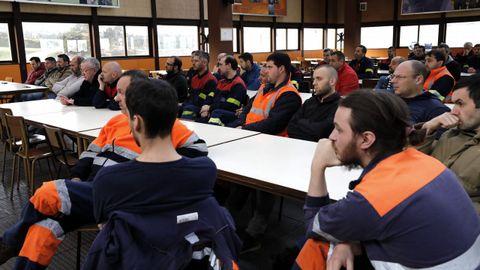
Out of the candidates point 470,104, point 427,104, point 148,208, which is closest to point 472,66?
point 427,104

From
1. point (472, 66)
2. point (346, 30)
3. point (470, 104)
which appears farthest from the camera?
point (346, 30)

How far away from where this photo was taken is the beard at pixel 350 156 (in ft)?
3.96

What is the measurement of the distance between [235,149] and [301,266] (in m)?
1.28

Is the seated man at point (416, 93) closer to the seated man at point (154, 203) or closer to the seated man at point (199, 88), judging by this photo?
the seated man at point (154, 203)

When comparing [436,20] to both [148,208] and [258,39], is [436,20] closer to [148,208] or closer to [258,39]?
[258,39]

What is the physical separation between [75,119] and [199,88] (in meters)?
2.12

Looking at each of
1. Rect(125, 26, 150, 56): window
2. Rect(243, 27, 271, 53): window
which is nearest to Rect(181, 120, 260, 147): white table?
Rect(125, 26, 150, 56): window

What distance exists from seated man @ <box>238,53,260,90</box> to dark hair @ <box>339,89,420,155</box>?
5491 mm

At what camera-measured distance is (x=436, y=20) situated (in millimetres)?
14398

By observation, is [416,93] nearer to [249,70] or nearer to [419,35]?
[249,70]

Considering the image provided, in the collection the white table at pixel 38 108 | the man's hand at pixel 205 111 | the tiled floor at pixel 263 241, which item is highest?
the white table at pixel 38 108

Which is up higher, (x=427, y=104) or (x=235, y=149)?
(x=427, y=104)

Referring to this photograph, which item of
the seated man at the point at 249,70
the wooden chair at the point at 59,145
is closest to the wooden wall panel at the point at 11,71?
the seated man at the point at 249,70

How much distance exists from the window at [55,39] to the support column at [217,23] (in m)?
3.29
